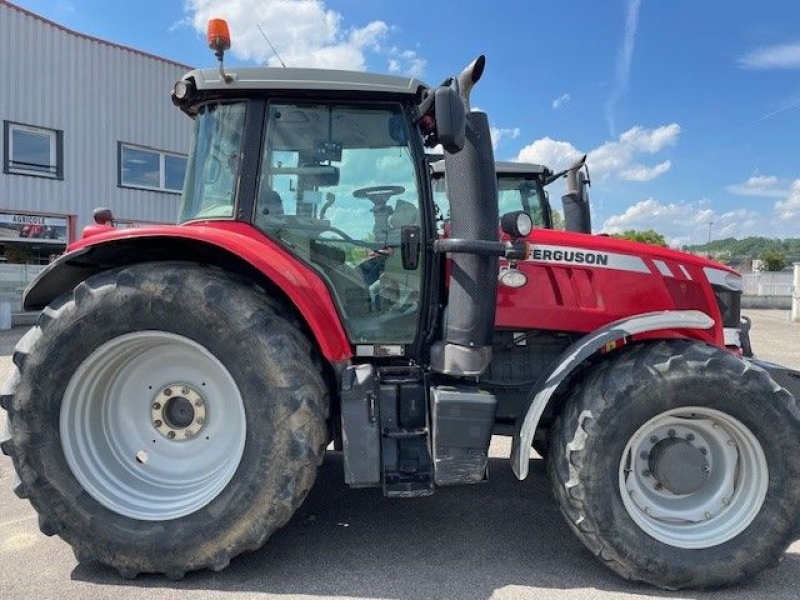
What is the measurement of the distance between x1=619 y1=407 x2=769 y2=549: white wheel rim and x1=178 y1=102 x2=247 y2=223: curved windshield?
7.46 ft

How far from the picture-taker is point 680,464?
9.05 ft

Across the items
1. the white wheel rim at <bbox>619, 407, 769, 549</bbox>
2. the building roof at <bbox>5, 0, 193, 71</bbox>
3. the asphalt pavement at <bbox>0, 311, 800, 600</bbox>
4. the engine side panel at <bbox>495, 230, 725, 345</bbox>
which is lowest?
the asphalt pavement at <bbox>0, 311, 800, 600</bbox>

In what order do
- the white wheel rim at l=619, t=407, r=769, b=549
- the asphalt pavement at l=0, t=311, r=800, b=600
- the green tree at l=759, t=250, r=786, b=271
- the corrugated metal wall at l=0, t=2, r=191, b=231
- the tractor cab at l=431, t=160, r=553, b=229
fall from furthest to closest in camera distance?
the green tree at l=759, t=250, r=786, b=271 < the corrugated metal wall at l=0, t=2, r=191, b=231 < the tractor cab at l=431, t=160, r=553, b=229 < the white wheel rim at l=619, t=407, r=769, b=549 < the asphalt pavement at l=0, t=311, r=800, b=600

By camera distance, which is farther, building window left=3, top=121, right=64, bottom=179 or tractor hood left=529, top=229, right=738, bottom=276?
building window left=3, top=121, right=64, bottom=179

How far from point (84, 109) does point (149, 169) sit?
1874mm

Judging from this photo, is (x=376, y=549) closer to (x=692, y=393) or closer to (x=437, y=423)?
(x=437, y=423)

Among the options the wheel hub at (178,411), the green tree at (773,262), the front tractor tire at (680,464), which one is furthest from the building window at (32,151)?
the green tree at (773,262)

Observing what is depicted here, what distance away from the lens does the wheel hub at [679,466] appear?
2758 mm

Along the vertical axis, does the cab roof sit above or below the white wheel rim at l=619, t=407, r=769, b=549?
above

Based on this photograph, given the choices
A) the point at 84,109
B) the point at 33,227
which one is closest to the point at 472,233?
the point at 33,227

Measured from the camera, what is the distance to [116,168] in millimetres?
13922

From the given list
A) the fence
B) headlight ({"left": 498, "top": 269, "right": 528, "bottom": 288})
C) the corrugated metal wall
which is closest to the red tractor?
headlight ({"left": 498, "top": 269, "right": 528, "bottom": 288})

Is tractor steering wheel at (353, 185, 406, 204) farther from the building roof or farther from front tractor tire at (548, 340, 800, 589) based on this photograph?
the building roof

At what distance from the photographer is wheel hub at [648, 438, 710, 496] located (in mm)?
2758
